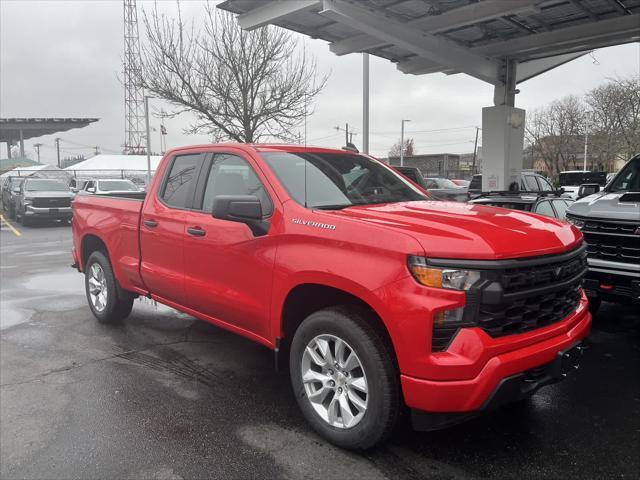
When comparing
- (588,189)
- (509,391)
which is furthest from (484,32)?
(509,391)

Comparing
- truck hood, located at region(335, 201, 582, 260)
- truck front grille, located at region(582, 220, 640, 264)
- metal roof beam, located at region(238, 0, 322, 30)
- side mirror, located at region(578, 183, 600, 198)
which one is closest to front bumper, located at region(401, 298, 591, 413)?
truck hood, located at region(335, 201, 582, 260)

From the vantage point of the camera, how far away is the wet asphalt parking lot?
298 cm

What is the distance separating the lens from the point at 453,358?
8.56 ft

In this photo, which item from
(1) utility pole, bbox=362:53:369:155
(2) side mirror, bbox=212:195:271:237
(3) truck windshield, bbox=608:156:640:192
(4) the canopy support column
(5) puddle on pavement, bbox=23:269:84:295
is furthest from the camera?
(1) utility pole, bbox=362:53:369:155

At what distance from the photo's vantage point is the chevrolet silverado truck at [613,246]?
4770 mm

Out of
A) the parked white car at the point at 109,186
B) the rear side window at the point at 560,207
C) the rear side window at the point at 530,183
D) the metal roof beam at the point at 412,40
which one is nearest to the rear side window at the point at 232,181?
the rear side window at the point at 560,207

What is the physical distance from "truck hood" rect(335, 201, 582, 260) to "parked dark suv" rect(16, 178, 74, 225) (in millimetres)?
17918

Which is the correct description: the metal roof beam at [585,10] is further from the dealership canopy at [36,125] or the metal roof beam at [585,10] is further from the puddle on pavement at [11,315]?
the dealership canopy at [36,125]

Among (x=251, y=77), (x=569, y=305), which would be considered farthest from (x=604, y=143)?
(x=569, y=305)

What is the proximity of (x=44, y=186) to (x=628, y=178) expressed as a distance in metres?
19.9

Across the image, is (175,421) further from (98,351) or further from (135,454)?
(98,351)

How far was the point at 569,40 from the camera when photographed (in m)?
10.0

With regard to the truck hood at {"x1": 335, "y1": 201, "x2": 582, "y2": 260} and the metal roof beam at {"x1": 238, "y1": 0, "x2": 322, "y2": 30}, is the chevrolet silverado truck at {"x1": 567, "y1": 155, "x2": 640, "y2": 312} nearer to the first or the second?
the truck hood at {"x1": 335, "y1": 201, "x2": 582, "y2": 260}

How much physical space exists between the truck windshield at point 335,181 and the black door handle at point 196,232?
799 millimetres
